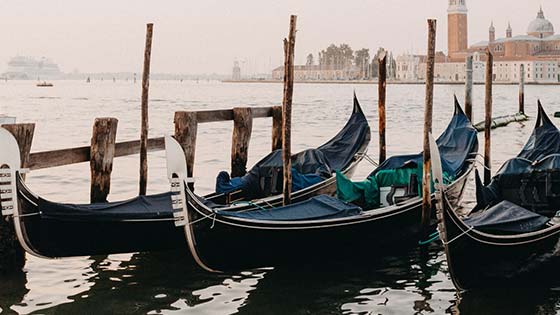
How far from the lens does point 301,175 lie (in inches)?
296

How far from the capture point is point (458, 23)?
98.6 meters

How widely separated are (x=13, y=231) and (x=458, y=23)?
318 feet

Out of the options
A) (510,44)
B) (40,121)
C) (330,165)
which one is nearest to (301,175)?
(330,165)

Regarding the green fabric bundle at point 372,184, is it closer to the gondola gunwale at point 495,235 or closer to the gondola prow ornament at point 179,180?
the gondola gunwale at point 495,235

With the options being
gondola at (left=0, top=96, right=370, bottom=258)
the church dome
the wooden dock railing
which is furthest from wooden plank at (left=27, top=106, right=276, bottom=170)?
the church dome

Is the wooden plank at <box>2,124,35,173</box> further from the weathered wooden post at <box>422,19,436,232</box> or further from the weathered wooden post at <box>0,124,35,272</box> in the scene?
the weathered wooden post at <box>422,19,436,232</box>

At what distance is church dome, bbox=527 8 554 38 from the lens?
347 feet

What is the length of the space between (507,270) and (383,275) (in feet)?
3.28

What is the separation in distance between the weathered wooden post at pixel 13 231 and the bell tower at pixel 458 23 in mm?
95986

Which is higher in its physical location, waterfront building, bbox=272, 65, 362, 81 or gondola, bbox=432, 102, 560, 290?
waterfront building, bbox=272, 65, 362, 81

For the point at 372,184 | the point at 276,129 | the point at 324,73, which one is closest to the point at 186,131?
the point at 372,184

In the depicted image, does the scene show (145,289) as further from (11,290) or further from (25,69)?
(25,69)

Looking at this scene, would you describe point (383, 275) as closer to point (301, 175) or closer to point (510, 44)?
point (301, 175)

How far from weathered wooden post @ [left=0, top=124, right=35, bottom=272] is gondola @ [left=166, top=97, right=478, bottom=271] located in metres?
1.21
